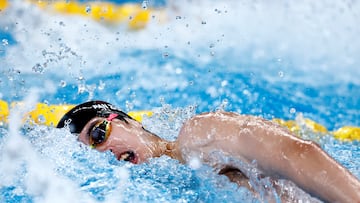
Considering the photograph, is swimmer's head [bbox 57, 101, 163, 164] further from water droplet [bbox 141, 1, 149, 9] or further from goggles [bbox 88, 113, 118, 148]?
water droplet [bbox 141, 1, 149, 9]

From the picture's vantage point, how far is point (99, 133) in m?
1.85

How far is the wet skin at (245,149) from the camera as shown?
131cm

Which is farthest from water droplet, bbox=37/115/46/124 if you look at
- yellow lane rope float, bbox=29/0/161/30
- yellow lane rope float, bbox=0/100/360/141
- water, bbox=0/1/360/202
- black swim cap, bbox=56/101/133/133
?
yellow lane rope float, bbox=29/0/161/30

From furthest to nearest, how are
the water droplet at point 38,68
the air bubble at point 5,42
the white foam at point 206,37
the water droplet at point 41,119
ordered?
the air bubble at point 5,42 → the white foam at point 206,37 → the water droplet at point 38,68 → the water droplet at point 41,119

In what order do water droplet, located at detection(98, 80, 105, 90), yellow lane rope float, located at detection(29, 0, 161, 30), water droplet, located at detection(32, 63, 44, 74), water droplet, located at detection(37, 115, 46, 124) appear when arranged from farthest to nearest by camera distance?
yellow lane rope float, located at detection(29, 0, 161, 30) → water droplet, located at detection(32, 63, 44, 74) → water droplet, located at detection(98, 80, 105, 90) → water droplet, located at detection(37, 115, 46, 124)

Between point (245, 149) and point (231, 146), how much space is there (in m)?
0.05

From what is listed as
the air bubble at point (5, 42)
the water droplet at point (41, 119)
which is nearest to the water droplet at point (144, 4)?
the air bubble at point (5, 42)

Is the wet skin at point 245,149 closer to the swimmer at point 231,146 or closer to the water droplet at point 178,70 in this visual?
the swimmer at point 231,146

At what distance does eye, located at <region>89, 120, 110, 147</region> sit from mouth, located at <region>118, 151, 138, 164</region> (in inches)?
3.3

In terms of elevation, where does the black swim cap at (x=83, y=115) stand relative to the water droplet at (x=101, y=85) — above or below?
below

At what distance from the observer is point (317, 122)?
3424 mm

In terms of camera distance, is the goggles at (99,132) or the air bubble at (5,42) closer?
the goggles at (99,132)

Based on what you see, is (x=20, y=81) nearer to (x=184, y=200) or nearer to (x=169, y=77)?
(x=169, y=77)

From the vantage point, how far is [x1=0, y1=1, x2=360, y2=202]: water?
72.6 inches
